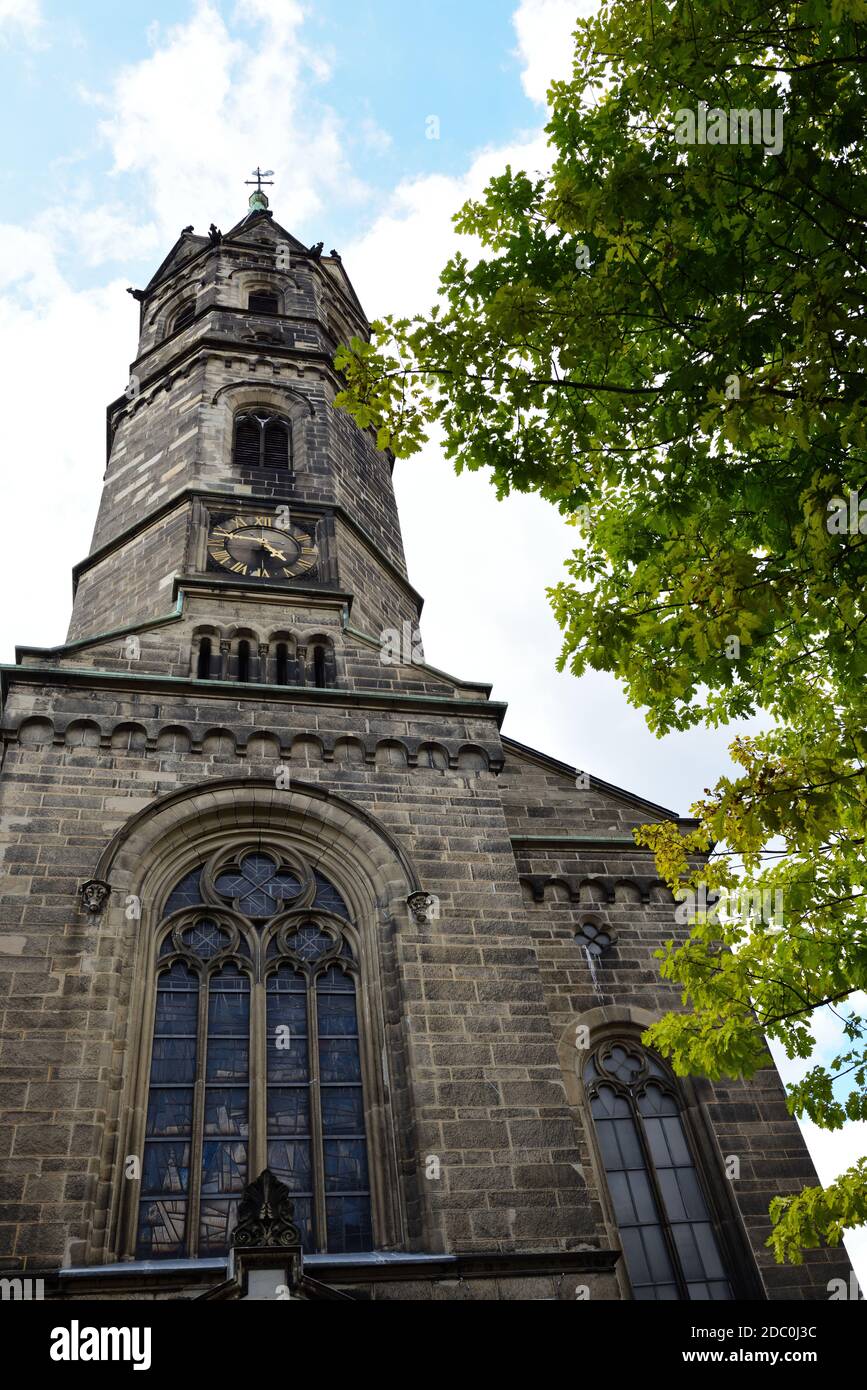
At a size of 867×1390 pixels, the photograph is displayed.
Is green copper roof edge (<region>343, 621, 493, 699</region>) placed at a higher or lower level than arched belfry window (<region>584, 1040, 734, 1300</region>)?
higher

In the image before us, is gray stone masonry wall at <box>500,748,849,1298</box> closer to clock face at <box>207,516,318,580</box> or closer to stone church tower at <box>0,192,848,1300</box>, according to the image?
stone church tower at <box>0,192,848,1300</box>

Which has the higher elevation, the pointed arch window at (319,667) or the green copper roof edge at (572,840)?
the pointed arch window at (319,667)

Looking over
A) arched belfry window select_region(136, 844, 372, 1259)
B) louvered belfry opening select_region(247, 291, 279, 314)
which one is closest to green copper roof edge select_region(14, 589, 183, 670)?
arched belfry window select_region(136, 844, 372, 1259)

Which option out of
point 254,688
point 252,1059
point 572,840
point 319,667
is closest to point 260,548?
point 319,667

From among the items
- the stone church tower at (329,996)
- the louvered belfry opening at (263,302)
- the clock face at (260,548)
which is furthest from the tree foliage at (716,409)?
the louvered belfry opening at (263,302)

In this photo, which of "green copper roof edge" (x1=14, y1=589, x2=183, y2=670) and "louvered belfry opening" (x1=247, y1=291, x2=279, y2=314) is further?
"louvered belfry opening" (x1=247, y1=291, x2=279, y2=314)

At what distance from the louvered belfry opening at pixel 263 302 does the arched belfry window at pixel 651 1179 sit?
19434 mm

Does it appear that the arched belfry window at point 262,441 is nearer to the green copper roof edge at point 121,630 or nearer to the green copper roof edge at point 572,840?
the green copper roof edge at point 121,630

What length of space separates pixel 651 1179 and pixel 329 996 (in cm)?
366

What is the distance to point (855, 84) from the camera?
684cm

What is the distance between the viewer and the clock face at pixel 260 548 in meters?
16.8

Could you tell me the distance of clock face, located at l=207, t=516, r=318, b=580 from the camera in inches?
659

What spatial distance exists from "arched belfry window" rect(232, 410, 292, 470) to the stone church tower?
420cm
